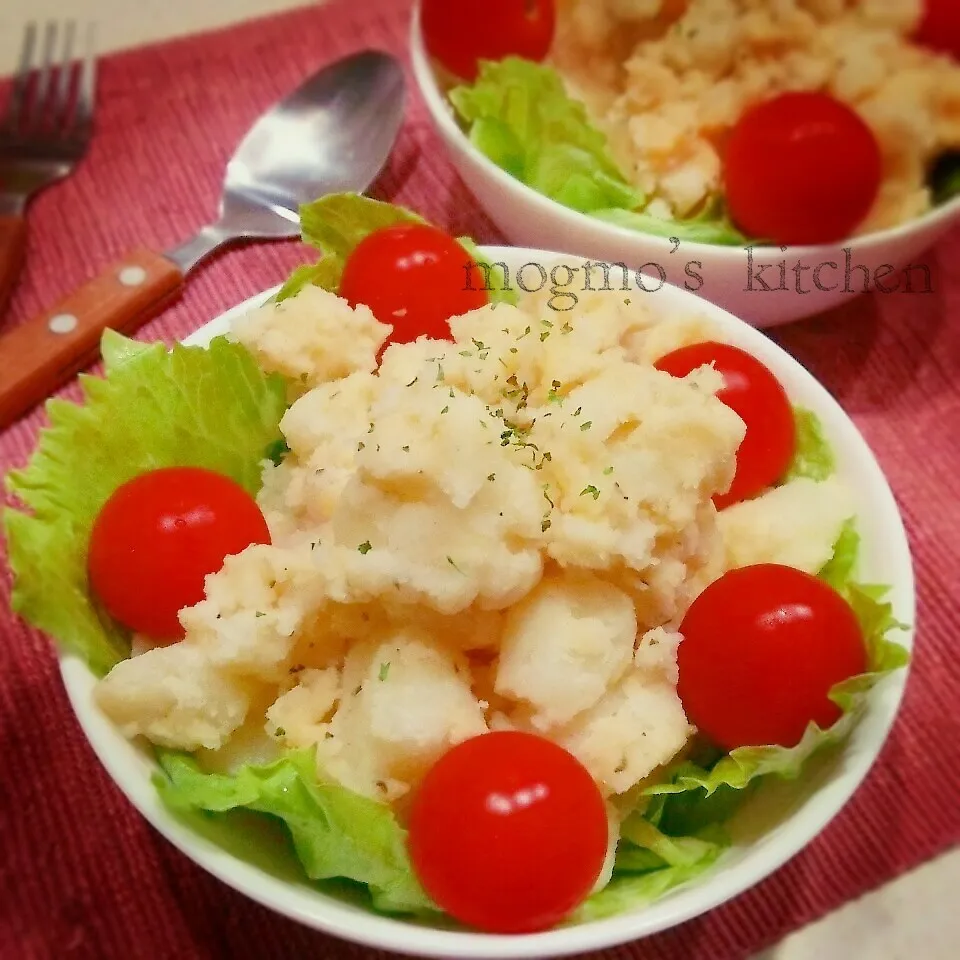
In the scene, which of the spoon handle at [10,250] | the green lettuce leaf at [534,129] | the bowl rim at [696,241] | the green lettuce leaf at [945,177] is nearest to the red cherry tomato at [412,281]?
the bowl rim at [696,241]

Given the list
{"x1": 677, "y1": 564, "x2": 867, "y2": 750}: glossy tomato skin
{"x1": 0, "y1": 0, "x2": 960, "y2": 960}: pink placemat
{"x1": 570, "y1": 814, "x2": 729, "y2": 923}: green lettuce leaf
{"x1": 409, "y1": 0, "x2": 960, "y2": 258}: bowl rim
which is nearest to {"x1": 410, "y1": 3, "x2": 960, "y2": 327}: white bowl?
{"x1": 409, "y1": 0, "x2": 960, "y2": 258}: bowl rim

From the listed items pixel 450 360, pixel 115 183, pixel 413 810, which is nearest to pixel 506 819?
pixel 413 810

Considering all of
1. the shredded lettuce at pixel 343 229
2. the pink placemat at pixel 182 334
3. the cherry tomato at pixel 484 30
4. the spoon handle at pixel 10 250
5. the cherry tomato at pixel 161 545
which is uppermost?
the cherry tomato at pixel 484 30

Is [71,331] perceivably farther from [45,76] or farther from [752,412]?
[752,412]

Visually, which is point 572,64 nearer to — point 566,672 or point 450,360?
point 450,360

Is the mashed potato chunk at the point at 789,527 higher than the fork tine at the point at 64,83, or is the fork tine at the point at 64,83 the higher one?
the fork tine at the point at 64,83

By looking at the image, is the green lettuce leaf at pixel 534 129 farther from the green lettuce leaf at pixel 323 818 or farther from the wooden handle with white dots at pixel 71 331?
the green lettuce leaf at pixel 323 818
